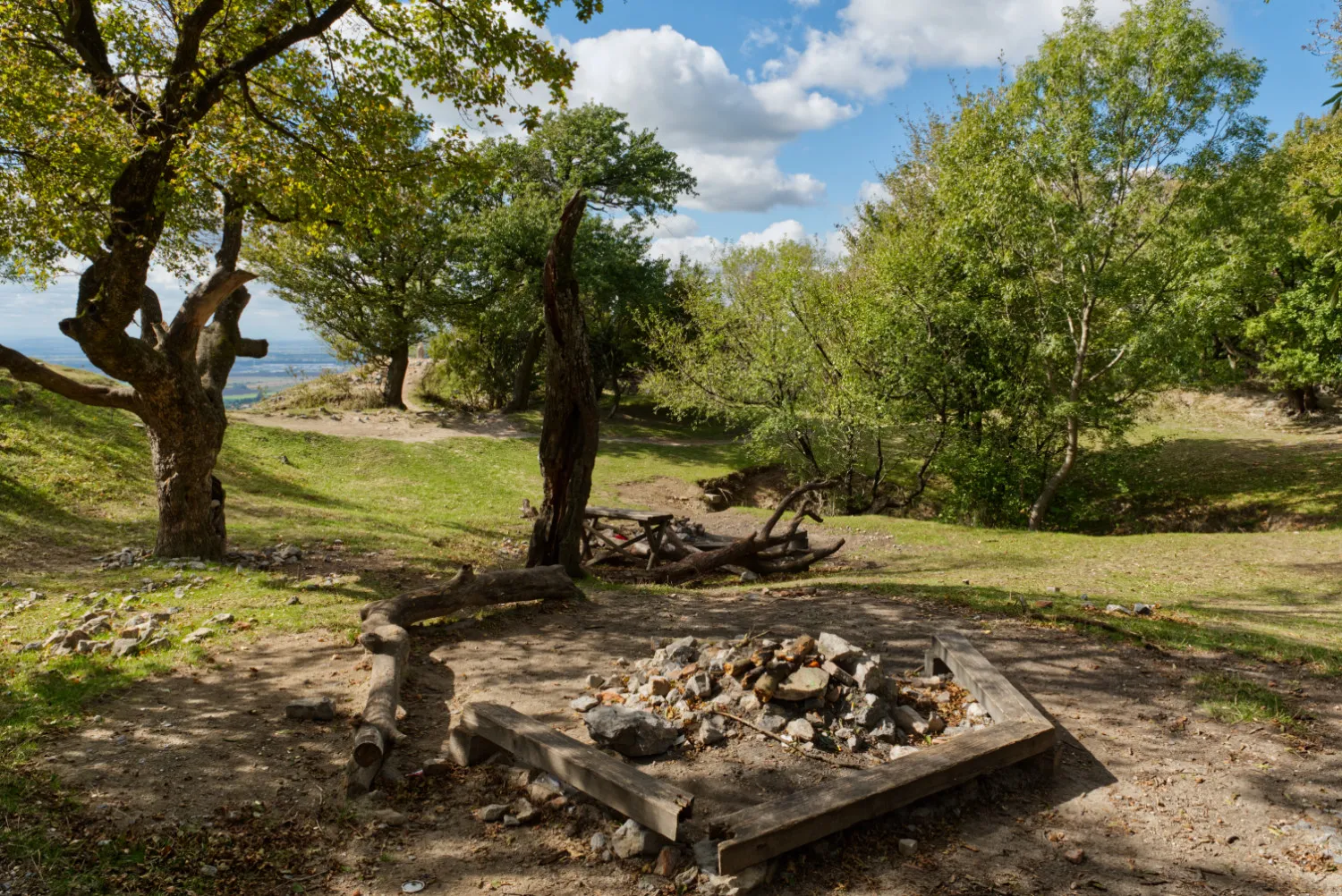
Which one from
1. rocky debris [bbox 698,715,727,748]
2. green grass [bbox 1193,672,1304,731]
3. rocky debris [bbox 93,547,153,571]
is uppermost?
green grass [bbox 1193,672,1304,731]

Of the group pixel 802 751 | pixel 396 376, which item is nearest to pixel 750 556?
pixel 802 751

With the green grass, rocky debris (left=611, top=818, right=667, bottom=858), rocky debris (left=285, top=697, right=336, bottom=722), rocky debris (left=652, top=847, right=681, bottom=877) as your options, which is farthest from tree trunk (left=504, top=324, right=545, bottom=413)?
rocky debris (left=652, top=847, right=681, bottom=877)

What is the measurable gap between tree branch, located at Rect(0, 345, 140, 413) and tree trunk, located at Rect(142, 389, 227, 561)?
0.41 meters

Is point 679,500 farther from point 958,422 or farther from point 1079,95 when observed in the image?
point 1079,95

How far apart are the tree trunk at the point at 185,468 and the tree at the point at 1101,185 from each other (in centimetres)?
1658

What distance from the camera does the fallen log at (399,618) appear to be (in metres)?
4.73

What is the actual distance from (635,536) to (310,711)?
27.5ft

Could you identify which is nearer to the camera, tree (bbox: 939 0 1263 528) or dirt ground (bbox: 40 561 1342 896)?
dirt ground (bbox: 40 561 1342 896)

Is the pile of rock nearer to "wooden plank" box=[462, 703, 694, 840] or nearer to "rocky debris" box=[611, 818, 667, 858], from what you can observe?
"wooden plank" box=[462, 703, 694, 840]

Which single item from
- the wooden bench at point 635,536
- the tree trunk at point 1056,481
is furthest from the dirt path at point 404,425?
the tree trunk at point 1056,481

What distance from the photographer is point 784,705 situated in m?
5.40

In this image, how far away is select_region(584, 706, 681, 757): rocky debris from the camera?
4.95 m

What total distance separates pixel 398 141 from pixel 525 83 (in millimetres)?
2168

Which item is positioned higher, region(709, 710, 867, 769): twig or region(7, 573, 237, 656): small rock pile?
region(709, 710, 867, 769): twig
